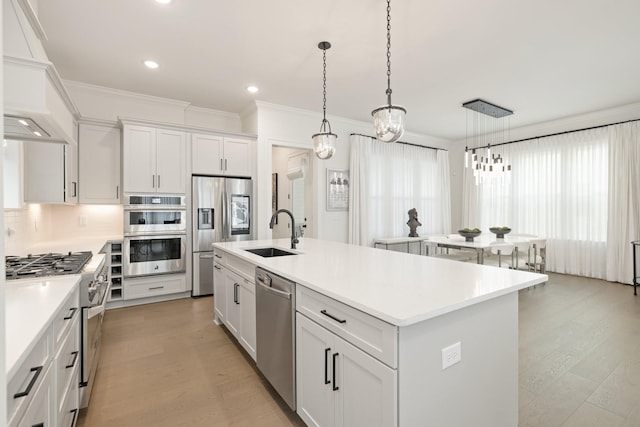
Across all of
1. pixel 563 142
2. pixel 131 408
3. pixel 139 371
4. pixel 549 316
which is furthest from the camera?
pixel 563 142

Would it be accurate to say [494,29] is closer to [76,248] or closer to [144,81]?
[144,81]

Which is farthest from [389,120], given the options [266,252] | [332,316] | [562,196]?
[562,196]

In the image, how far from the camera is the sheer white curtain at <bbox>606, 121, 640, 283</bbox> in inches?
185

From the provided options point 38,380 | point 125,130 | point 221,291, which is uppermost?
point 125,130

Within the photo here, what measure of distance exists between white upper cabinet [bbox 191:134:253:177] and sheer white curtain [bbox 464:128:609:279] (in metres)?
5.18

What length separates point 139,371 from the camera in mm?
2391

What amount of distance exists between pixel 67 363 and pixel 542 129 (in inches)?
289

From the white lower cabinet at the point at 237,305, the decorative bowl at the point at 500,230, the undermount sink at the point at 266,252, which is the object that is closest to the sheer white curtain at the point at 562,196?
the decorative bowl at the point at 500,230

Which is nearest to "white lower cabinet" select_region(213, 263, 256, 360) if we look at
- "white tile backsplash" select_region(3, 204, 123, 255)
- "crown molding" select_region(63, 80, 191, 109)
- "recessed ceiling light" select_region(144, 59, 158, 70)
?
"white tile backsplash" select_region(3, 204, 123, 255)

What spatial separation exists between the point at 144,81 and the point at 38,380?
386cm

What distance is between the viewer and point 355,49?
3.17 metres

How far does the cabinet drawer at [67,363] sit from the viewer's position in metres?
1.38

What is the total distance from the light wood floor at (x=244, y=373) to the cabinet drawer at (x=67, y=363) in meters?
0.43

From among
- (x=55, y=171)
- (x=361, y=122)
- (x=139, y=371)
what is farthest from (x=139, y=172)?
(x=361, y=122)
